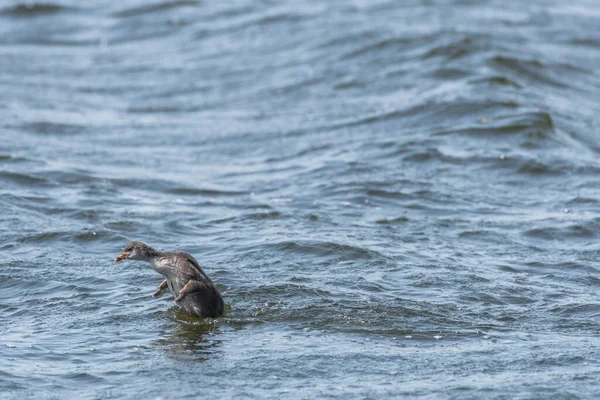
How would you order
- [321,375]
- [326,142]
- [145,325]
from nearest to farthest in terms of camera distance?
[321,375] → [145,325] → [326,142]

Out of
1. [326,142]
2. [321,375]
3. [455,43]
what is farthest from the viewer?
[455,43]

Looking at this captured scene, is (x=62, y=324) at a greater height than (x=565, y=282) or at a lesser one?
greater

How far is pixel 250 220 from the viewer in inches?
495

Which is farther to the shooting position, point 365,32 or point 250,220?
point 365,32

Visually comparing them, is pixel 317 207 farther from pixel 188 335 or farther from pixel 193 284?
pixel 188 335

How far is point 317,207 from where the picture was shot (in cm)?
1319

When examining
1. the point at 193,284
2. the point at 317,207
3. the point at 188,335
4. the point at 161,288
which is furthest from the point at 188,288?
the point at 317,207

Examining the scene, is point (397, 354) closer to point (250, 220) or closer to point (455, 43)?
point (250, 220)

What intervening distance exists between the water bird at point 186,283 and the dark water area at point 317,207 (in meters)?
0.18

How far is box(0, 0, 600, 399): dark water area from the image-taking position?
786 cm

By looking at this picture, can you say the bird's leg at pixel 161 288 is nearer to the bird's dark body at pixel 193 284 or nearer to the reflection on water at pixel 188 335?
the bird's dark body at pixel 193 284

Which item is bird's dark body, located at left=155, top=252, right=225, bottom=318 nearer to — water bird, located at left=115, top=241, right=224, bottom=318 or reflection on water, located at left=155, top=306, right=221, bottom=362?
water bird, located at left=115, top=241, right=224, bottom=318

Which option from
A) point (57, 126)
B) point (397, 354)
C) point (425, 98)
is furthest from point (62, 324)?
point (425, 98)

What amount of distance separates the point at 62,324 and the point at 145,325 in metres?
0.71
